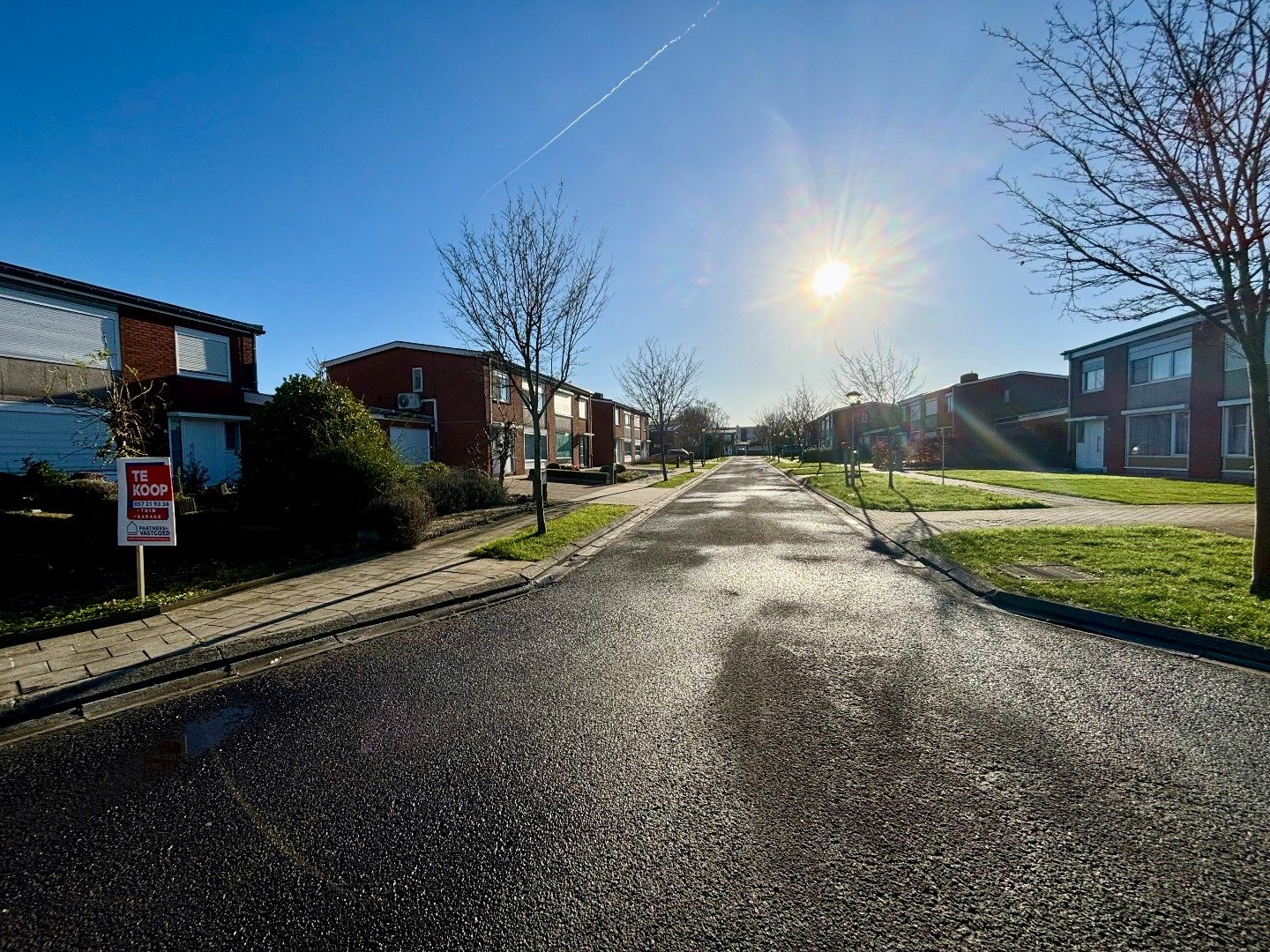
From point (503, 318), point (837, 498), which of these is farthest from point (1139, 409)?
point (503, 318)

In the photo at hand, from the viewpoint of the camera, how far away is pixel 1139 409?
25.6 meters

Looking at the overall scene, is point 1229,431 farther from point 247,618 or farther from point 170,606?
point 170,606

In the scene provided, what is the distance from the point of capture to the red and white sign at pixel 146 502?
6.17 m

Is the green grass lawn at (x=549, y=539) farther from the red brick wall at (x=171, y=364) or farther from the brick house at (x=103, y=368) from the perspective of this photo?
the red brick wall at (x=171, y=364)

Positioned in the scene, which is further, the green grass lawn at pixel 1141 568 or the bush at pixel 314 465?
the bush at pixel 314 465

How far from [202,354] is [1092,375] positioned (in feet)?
132

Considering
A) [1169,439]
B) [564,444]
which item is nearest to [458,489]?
[564,444]

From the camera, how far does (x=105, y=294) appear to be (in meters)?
15.0

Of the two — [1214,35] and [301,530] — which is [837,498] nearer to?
[1214,35]

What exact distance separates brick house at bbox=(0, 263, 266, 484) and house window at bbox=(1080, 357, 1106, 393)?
38.3 meters

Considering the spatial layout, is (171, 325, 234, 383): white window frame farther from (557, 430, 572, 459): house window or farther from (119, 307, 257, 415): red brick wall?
(557, 430, 572, 459): house window

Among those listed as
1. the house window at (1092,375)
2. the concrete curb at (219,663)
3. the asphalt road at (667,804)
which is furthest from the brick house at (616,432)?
the asphalt road at (667,804)

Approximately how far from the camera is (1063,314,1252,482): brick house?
68.9ft

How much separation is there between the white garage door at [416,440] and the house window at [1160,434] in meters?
31.9
